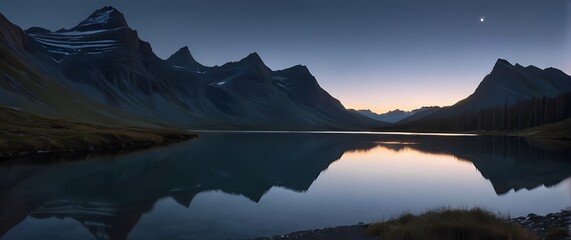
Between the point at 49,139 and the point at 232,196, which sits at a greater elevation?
the point at 49,139

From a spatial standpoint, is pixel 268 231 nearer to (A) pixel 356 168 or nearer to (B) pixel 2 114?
(A) pixel 356 168

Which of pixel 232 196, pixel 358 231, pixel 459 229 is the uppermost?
pixel 459 229

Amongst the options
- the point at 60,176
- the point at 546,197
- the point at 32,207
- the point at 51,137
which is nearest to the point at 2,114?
the point at 51,137

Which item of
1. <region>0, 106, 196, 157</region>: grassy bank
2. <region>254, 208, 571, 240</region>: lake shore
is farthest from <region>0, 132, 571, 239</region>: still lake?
<region>0, 106, 196, 157</region>: grassy bank

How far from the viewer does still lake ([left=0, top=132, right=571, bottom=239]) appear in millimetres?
23562

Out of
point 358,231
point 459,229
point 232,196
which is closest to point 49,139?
point 232,196

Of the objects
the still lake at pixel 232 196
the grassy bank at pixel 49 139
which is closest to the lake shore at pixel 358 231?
the still lake at pixel 232 196

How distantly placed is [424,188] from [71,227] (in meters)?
31.2

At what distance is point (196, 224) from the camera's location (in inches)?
960

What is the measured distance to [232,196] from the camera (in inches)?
1374

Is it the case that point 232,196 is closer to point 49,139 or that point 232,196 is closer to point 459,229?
point 459,229

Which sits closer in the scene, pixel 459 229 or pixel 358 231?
pixel 459 229

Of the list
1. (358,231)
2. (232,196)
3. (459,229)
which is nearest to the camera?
(459,229)

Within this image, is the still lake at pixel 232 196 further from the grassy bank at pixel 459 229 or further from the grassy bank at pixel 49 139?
the grassy bank at pixel 49 139
